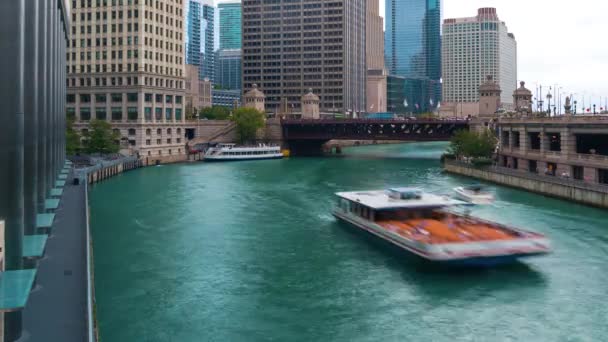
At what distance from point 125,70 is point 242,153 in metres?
33.2

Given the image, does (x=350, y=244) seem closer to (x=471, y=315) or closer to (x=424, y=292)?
(x=424, y=292)

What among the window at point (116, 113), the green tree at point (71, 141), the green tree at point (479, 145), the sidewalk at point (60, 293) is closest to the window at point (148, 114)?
the window at point (116, 113)

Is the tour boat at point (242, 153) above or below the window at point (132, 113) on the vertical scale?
below

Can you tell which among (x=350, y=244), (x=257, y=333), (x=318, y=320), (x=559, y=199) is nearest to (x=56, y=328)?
(x=257, y=333)

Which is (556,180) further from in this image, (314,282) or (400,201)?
(314,282)

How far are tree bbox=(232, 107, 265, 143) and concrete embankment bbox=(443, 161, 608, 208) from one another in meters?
76.8

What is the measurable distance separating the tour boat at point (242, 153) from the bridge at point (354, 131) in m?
14.2

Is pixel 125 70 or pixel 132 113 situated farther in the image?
pixel 132 113

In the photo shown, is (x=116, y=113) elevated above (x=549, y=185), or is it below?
above

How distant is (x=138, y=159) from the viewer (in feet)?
417

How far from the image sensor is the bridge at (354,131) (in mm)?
149375

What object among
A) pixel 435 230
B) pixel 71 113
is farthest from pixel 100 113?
pixel 435 230

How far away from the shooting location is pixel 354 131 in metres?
166

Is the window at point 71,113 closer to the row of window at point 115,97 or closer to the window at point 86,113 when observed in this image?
the window at point 86,113
